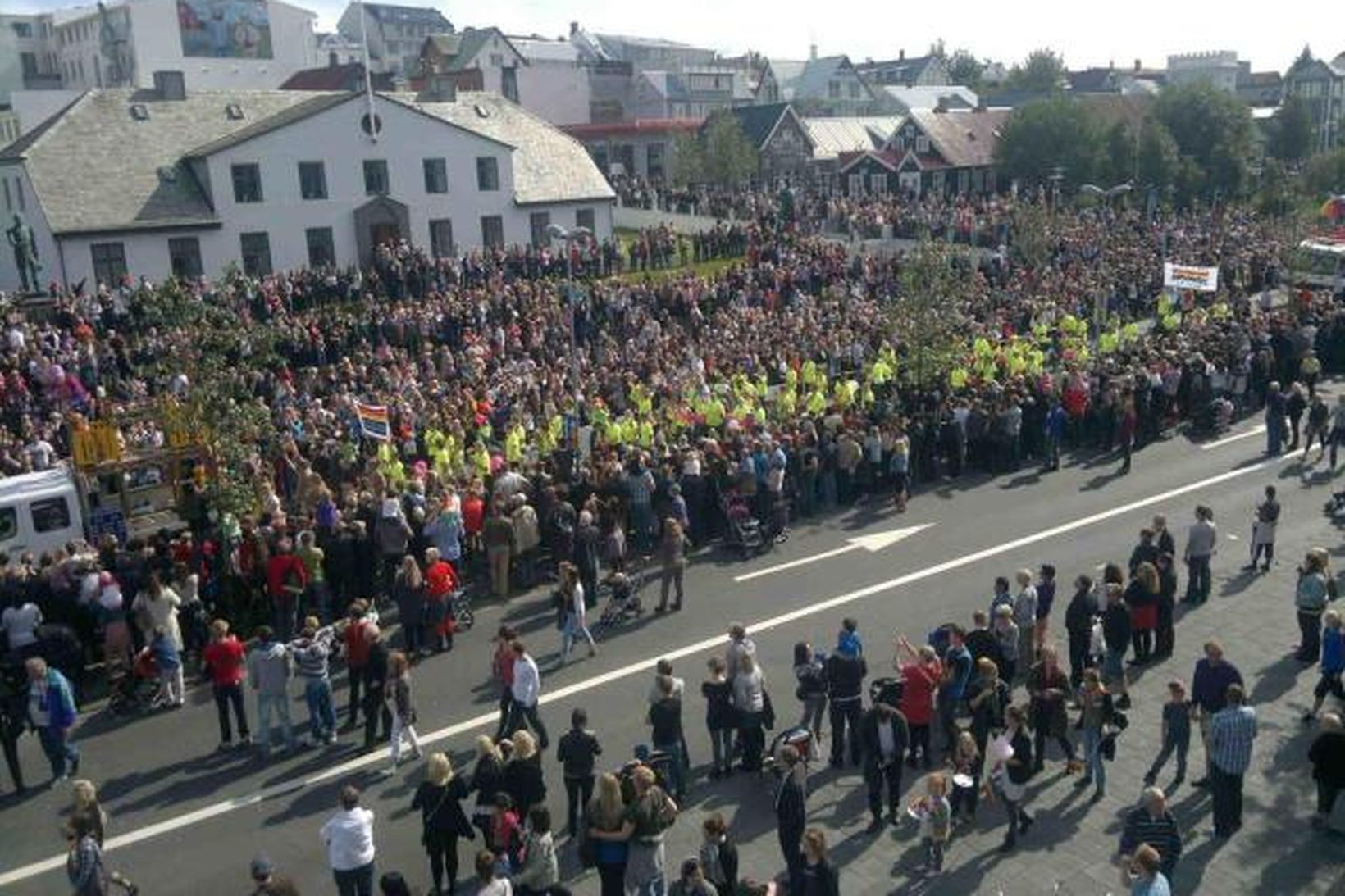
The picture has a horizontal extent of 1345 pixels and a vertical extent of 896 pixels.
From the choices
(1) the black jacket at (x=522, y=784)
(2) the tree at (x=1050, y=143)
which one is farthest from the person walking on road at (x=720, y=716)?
(2) the tree at (x=1050, y=143)

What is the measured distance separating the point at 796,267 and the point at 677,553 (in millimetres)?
22599

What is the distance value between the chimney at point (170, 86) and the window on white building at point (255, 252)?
19.7 ft

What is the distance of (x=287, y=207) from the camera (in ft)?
135

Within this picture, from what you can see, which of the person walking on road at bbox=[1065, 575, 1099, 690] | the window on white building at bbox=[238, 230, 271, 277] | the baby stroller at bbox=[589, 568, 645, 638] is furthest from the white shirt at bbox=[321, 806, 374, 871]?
the window on white building at bbox=[238, 230, 271, 277]

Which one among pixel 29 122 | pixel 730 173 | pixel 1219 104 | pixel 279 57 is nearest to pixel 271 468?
pixel 29 122

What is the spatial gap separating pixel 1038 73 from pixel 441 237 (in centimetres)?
11175

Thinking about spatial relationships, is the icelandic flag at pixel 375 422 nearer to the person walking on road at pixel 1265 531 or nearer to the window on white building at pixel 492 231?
the person walking on road at pixel 1265 531

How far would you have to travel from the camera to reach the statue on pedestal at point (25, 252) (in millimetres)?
34812

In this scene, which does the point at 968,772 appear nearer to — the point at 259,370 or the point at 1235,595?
the point at 1235,595

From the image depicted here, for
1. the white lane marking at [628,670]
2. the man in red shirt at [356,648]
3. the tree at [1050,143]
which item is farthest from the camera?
the tree at [1050,143]

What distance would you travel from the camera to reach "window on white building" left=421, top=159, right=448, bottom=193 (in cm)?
4412

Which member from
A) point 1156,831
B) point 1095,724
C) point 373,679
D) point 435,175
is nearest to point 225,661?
point 373,679

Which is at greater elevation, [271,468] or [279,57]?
[279,57]

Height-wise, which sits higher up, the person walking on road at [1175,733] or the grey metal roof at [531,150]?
the grey metal roof at [531,150]
